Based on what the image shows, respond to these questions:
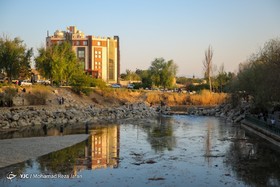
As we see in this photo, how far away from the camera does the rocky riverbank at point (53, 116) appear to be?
135 ft

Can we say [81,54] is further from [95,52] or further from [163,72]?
[163,72]

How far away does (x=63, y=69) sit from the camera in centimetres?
7056

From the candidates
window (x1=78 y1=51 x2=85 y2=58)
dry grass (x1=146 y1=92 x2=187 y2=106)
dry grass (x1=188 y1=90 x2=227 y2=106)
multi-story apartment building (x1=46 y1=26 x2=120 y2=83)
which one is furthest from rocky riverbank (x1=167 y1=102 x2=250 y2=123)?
window (x1=78 y1=51 x2=85 y2=58)

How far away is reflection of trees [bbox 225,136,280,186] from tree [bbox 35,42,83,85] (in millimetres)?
47149

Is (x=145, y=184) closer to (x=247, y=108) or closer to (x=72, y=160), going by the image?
(x=72, y=160)

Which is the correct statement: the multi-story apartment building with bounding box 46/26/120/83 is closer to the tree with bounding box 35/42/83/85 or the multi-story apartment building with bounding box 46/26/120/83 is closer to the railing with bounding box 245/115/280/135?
the tree with bounding box 35/42/83/85

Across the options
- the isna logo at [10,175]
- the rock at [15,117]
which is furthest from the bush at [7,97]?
the isna logo at [10,175]

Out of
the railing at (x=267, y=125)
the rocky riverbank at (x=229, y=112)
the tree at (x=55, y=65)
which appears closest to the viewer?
the railing at (x=267, y=125)

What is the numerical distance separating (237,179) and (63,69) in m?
57.1

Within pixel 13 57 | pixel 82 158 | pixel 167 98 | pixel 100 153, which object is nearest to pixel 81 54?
pixel 167 98

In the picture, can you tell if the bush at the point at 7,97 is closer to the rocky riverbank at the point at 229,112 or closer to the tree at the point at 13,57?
the tree at the point at 13,57

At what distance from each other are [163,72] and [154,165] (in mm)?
84748

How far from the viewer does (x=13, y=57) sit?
6088 cm

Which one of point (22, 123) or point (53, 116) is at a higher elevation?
point (53, 116)
